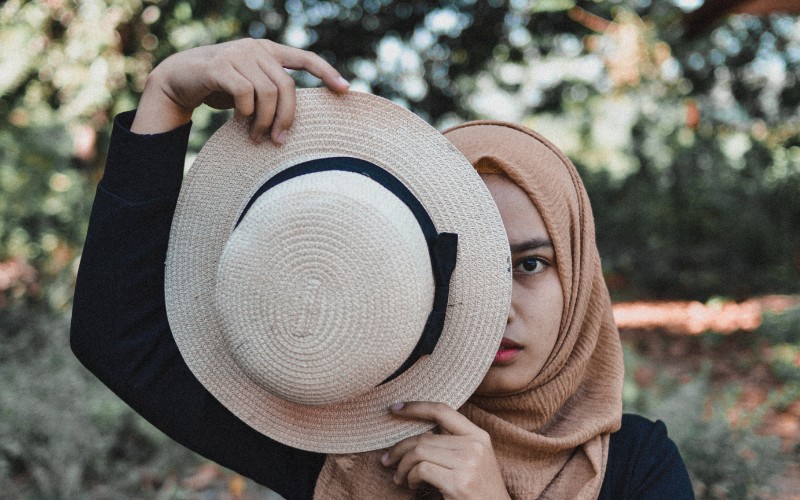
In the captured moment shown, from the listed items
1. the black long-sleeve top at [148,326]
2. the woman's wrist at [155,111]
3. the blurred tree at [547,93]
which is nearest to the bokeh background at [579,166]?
the blurred tree at [547,93]

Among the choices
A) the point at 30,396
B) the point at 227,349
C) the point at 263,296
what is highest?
the point at 263,296

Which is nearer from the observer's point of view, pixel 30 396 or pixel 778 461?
pixel 778 461

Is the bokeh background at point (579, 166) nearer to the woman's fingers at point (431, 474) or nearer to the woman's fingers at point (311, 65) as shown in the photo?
the woman's fingers at point (431, 474)

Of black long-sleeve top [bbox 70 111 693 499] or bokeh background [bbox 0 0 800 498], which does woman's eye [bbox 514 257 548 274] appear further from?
bokeh background [bbox 0 0 800 498]

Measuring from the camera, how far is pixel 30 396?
13.6 feet

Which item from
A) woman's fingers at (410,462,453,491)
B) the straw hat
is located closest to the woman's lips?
the straw hat

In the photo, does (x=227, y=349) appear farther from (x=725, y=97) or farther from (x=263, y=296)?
(x=725, y=97)

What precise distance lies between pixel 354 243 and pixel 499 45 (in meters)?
6.36

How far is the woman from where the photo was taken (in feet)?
4.92

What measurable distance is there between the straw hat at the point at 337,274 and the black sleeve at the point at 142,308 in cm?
6

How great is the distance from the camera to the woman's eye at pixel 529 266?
168cm

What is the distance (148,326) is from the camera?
1.63 metres

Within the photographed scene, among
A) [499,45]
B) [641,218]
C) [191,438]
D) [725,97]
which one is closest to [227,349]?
[191,438]

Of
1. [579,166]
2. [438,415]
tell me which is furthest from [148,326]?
[579,166]
